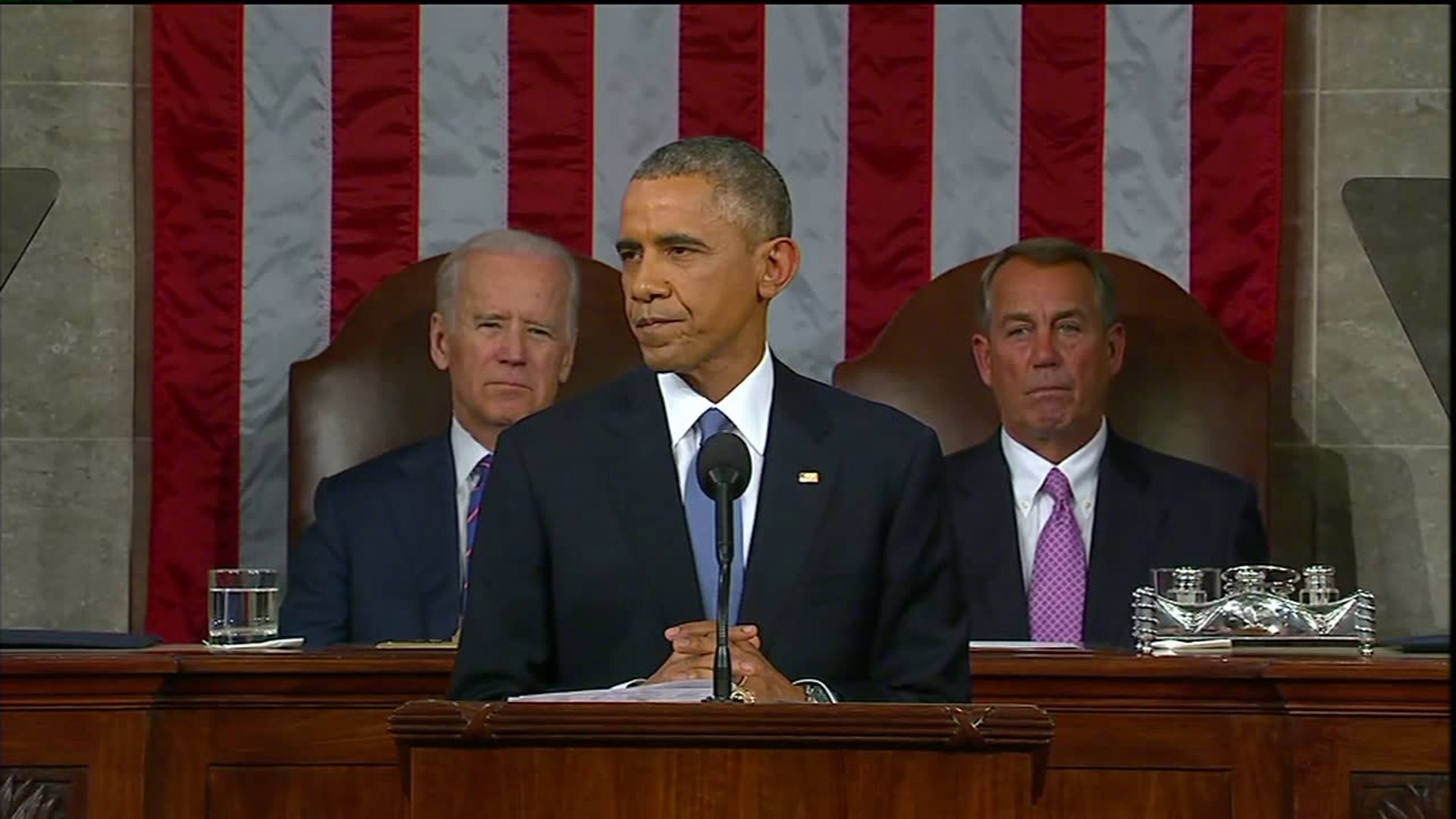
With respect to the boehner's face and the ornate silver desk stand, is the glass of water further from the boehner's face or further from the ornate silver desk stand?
the boehner's face

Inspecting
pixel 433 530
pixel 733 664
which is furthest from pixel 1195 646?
pixel 433 530

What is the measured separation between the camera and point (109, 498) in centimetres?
661

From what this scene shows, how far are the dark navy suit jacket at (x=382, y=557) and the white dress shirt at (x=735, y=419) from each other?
2.02m

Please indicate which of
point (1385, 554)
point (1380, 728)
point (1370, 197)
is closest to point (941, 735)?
point (1380, 728)

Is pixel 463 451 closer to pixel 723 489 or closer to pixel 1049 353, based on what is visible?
pixel 1049 353

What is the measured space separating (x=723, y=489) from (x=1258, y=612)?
197 centimetres

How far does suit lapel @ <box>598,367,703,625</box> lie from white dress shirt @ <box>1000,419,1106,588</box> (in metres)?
2.26

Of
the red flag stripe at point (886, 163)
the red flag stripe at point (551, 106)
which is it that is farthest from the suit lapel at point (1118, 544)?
the red flag stripe at point (551, 106)

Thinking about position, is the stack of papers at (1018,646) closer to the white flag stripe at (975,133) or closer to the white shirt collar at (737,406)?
the white shirt collar at (737,406)

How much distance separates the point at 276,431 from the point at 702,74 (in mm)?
1447

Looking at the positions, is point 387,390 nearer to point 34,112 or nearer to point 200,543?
point 200,543

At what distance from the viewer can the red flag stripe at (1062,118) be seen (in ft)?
21.5

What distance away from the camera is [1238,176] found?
6531mm

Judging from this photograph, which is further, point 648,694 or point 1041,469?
point 1041,469
